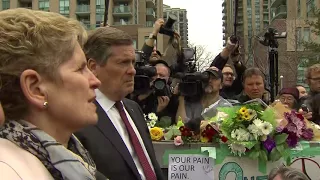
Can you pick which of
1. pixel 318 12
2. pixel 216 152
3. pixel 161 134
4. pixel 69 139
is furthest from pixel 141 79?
pixel 318 12

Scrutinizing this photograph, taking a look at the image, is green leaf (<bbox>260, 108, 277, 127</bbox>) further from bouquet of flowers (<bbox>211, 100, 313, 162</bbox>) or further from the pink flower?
the pink flower

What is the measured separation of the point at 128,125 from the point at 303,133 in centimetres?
160

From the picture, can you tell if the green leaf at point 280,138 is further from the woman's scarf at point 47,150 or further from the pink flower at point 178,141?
the woman's scarf at point 47,150

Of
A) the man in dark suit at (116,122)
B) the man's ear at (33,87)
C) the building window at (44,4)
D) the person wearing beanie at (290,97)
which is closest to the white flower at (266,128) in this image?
the man in dark suit at (116,122)

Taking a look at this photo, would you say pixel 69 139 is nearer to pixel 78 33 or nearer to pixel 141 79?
pixel 78 33

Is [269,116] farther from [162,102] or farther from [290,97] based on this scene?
[290,97]

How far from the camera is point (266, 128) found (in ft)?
11.0

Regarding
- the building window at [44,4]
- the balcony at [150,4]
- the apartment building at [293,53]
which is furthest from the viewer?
the balcony at [150,4]

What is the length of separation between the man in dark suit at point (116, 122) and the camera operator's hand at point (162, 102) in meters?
1.95

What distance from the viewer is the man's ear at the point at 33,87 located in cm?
132

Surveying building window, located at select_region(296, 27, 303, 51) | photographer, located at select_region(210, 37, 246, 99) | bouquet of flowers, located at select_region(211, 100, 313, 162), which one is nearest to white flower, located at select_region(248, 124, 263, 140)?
bouquet of flowers, located at select_region(211, 100, 313, 162)

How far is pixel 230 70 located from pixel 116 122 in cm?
337

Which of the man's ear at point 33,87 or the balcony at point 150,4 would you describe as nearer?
the man's ear at point 33,87

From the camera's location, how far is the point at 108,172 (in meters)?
2.29
